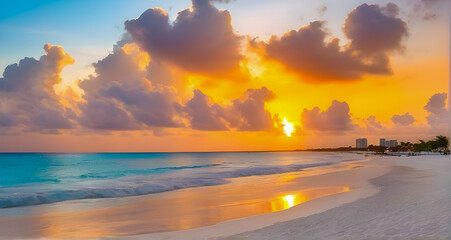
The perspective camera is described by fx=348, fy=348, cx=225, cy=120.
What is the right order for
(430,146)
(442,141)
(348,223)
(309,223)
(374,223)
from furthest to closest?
(430,146) < (442,141) < (309,223) < (348,223) < (374,223)

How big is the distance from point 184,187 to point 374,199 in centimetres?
1650

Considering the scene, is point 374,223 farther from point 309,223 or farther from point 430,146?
point 430,146

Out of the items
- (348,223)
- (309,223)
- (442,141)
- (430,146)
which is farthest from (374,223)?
(430,146)

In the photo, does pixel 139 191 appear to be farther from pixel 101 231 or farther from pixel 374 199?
pixel 374 199

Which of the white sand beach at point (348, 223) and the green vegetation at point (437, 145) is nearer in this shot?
the white sand beach at point (348, 223)

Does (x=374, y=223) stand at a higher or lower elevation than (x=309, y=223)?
higher

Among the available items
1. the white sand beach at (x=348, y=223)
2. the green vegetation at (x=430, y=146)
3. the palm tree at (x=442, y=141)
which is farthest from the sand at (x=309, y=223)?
the palm tree at (x=442, y=141)

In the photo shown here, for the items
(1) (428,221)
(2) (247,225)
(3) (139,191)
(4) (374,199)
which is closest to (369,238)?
(1) (428,221)

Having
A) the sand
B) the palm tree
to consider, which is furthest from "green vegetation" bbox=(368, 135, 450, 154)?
the sand

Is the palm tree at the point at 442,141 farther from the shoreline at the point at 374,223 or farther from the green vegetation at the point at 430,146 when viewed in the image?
the shoreline at the point at 374,223

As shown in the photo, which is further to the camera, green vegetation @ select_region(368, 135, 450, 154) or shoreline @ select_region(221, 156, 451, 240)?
green vegetation @ select_region(368, 135, 450, 154)

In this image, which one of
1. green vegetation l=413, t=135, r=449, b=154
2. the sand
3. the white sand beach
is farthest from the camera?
green vegetation l=413, t=135, r=449, b=154

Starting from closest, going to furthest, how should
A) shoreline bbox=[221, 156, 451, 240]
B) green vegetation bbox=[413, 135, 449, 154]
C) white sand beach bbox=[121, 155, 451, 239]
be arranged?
shoreline bbox=[221, 156, 451, 240] → white sand beach bbox=[121, 155, 451, 239] → green vegetation bbox=[413, 135, 449, 154]

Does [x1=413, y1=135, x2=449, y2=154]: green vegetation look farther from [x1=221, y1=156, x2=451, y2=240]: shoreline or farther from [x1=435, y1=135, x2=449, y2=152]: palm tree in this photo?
[x1=221, y1=156, x2=451, y2=240]: shoreline
